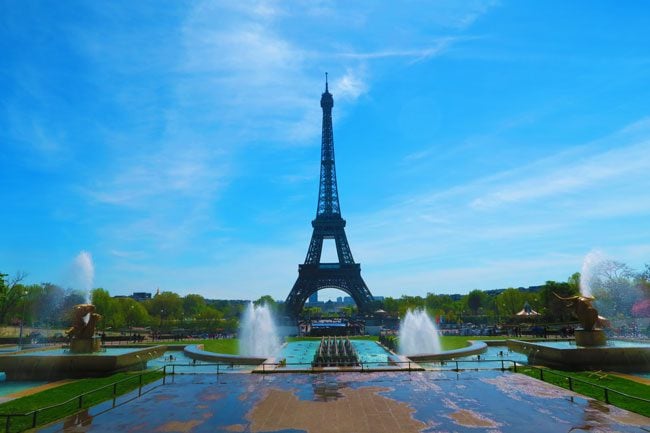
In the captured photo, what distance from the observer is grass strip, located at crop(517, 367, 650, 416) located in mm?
13961

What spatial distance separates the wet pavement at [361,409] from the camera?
1173 centimetres

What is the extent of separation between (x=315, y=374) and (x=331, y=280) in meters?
61.4

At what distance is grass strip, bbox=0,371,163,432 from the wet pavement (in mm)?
1085

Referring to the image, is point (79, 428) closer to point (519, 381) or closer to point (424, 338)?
point (519, 381)

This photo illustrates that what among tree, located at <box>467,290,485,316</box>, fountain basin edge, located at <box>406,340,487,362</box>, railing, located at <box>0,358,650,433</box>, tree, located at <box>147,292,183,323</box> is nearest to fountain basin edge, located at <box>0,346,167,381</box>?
railing, located at <box>0,358,650,433</box>

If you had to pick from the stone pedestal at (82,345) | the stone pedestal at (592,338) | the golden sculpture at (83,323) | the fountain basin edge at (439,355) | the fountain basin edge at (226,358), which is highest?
the golden sculpture at (83,323)

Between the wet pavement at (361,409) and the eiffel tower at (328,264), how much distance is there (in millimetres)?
56565

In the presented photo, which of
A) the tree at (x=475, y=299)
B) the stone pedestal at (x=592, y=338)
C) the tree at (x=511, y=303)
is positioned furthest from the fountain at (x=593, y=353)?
the tree at (x=475, y=299)

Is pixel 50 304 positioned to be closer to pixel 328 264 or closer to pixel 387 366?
pixel 328 264

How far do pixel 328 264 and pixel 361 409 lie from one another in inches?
3047

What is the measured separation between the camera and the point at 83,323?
78.4ft

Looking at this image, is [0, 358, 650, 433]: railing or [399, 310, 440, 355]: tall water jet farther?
→ [399, 310, 440, 355]: tall water jet

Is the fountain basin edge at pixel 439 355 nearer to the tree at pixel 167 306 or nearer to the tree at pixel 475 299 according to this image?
the tree at pixel 167 306

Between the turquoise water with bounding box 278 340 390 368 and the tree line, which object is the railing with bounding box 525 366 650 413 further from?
the tree line
